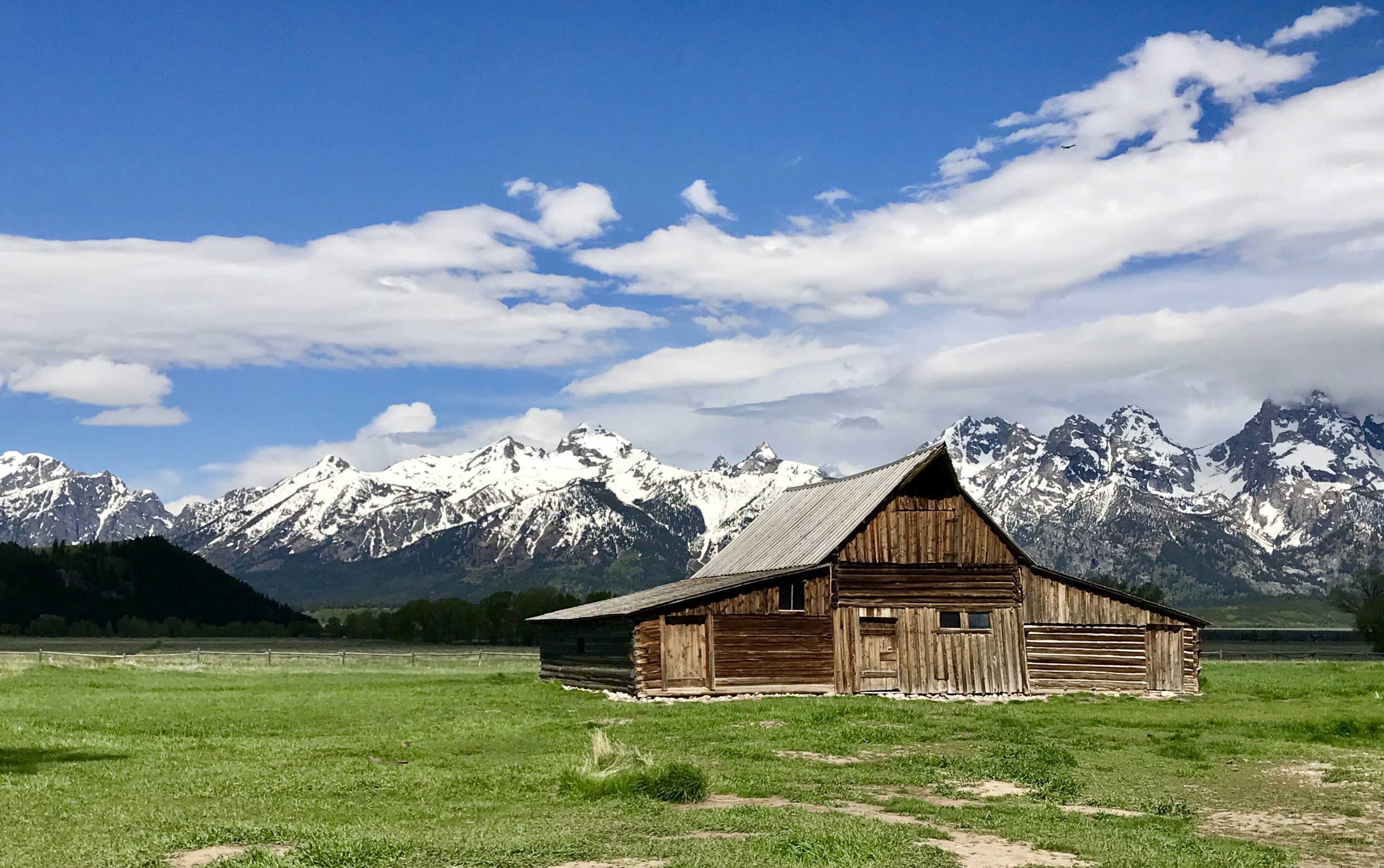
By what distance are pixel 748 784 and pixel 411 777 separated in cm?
568

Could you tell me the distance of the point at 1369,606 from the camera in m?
112

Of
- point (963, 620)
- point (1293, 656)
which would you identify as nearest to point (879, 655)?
point (963, 620)

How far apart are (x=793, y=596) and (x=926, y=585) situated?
210 inches

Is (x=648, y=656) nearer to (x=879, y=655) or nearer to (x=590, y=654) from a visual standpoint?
(x=590, y=654)

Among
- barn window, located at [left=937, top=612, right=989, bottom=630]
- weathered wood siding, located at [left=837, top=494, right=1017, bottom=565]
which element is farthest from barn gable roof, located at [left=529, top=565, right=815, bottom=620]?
barn window, located at [left=937, top=612, right=989, bottom=630]

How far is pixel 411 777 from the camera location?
70.5 feet

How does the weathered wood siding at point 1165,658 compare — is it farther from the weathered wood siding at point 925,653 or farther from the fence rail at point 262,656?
the fence rail at point 262,656

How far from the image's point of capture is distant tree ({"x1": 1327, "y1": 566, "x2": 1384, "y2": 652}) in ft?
332

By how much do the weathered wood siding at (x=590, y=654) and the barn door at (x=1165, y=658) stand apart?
20241mm

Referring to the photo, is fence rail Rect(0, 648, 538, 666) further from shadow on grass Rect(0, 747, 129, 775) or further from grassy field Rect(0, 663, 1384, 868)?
shadow on grass Rect(0, 747, 129, 775)

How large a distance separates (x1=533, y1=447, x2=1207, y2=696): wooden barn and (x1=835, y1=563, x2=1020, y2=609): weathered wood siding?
46mm

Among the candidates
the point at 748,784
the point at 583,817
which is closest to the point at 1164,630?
the point at 748,784

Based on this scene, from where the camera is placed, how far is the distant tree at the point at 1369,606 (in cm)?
10125

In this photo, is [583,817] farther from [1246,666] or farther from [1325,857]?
[1246,666]
